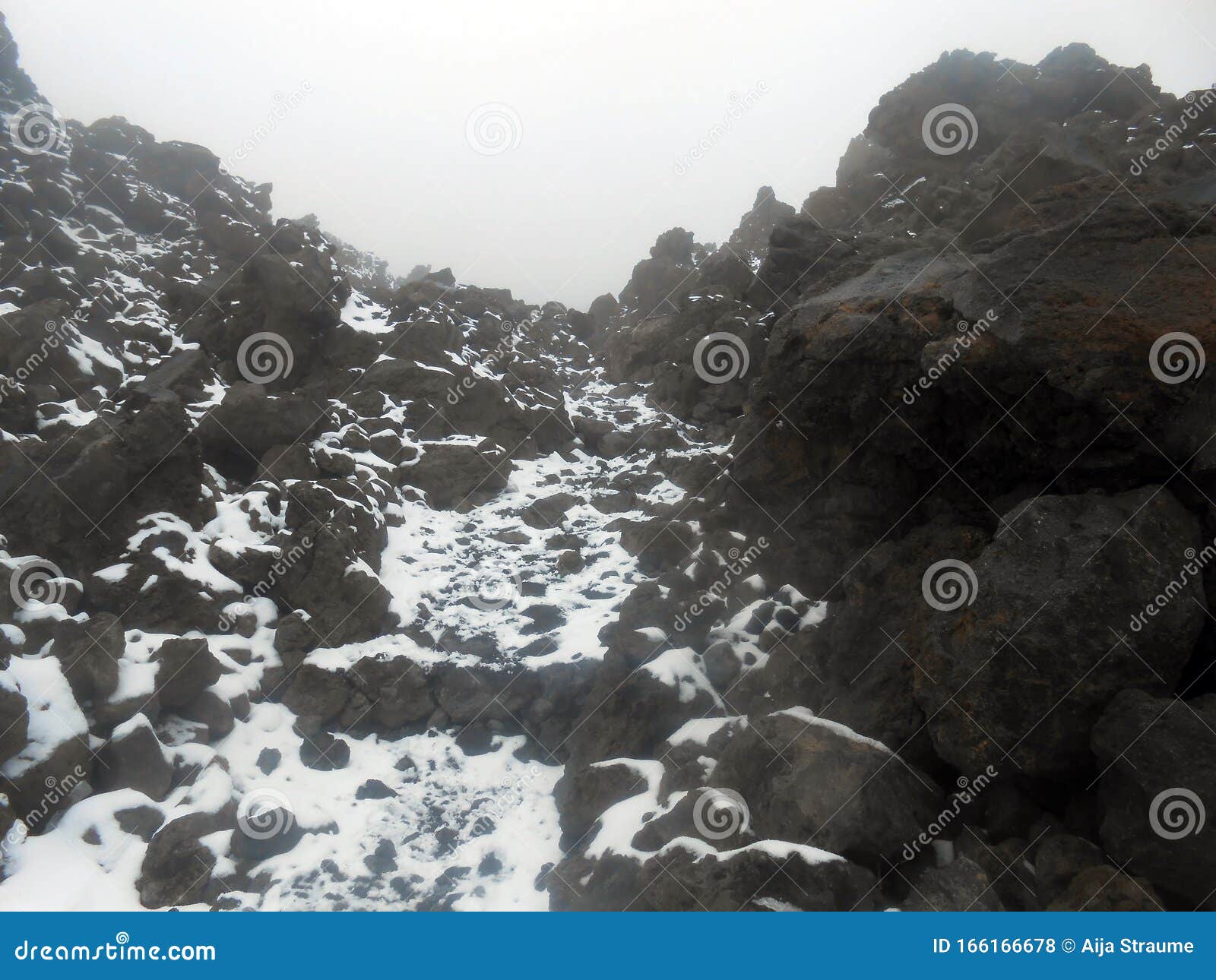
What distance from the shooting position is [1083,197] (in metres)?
12.7

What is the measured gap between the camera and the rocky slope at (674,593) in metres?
8.25

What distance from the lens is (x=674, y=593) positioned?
47.9 feet

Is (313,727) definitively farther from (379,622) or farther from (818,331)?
(818,331)

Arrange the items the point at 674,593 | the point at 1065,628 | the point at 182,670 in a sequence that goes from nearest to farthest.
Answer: the point at 1065,628, the point at 182,670, the point at 674,593

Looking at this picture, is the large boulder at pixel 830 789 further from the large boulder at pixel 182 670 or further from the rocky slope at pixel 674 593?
the large boulder at pixel 182 670

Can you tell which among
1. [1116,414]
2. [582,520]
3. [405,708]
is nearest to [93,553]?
[405,708]

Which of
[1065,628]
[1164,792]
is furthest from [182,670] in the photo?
[1164,792]

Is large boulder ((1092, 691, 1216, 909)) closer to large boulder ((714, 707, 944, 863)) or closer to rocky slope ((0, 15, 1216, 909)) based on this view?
rocky slope ((0, 15, 1216, 909))

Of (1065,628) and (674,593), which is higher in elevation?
(1065,628)

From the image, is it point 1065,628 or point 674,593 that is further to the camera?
point 674,593

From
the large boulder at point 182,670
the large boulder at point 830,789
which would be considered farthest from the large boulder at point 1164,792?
the large boulder at point 182,670

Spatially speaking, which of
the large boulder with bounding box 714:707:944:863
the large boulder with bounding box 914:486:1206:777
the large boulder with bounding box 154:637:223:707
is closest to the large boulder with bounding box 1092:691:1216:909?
the large boulder with bounding box 914:486:1206:777

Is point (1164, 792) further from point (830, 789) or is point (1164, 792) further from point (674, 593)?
point (674, 593)

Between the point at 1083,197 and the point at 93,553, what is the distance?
18.7 m
